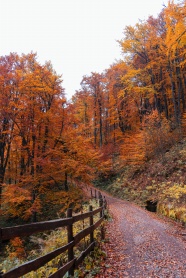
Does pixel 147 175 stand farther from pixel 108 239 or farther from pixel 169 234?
pixel 108 239

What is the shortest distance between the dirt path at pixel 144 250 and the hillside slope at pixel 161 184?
153cm

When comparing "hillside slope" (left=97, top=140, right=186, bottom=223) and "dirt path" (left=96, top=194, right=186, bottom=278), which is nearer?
"dirt path" (left=96, top=194, right=186, bottom=278)

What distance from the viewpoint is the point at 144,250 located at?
266 inches

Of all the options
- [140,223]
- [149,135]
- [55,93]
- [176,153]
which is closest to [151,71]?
[149,135]

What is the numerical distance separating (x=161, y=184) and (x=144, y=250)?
372 inches

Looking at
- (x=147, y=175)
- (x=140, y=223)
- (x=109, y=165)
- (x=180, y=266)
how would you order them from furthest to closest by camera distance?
(x=109, y=165) → (x=147, y=175) → (x=140, y=223) → (x=180, y=266)

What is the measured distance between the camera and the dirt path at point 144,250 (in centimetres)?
520

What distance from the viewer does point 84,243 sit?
580 centimetres

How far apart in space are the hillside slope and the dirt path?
5.03 ft

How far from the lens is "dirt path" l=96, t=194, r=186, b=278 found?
520cm

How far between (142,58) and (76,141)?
1475cm

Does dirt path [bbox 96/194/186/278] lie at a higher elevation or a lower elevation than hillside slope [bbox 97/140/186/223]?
lower

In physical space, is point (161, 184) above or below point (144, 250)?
above

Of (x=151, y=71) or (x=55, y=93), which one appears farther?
(x=151, y=71)
